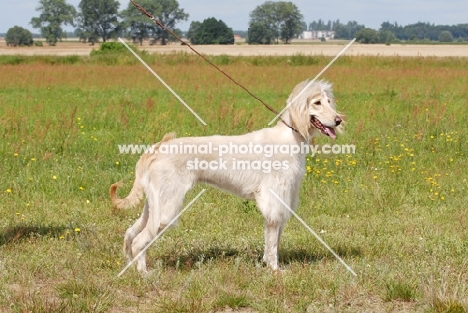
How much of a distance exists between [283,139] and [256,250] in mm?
1332

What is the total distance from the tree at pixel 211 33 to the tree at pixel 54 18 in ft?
101

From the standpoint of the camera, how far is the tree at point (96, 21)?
2549 inches

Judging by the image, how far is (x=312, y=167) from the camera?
34.1ft

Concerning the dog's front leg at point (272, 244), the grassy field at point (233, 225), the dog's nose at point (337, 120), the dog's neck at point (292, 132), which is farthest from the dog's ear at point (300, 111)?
the grassy field at point (233, 225)

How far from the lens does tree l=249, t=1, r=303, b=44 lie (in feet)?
121

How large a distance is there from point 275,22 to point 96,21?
31032mm

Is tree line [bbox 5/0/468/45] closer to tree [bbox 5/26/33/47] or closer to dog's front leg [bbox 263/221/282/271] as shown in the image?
tree [bbox 5/26/33/47]

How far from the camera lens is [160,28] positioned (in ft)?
184

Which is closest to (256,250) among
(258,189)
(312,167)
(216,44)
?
(258,189)

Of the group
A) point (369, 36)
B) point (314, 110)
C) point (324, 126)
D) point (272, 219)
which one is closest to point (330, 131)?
point (324, 126)

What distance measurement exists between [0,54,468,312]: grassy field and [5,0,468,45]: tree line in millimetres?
12620

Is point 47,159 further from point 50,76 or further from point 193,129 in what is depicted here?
point 50,76

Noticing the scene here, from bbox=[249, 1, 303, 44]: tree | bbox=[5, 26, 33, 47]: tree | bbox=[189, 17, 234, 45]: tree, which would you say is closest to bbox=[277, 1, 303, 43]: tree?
bbox=[249, 1, 303, 44]: tree

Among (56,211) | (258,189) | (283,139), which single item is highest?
(283,139)
